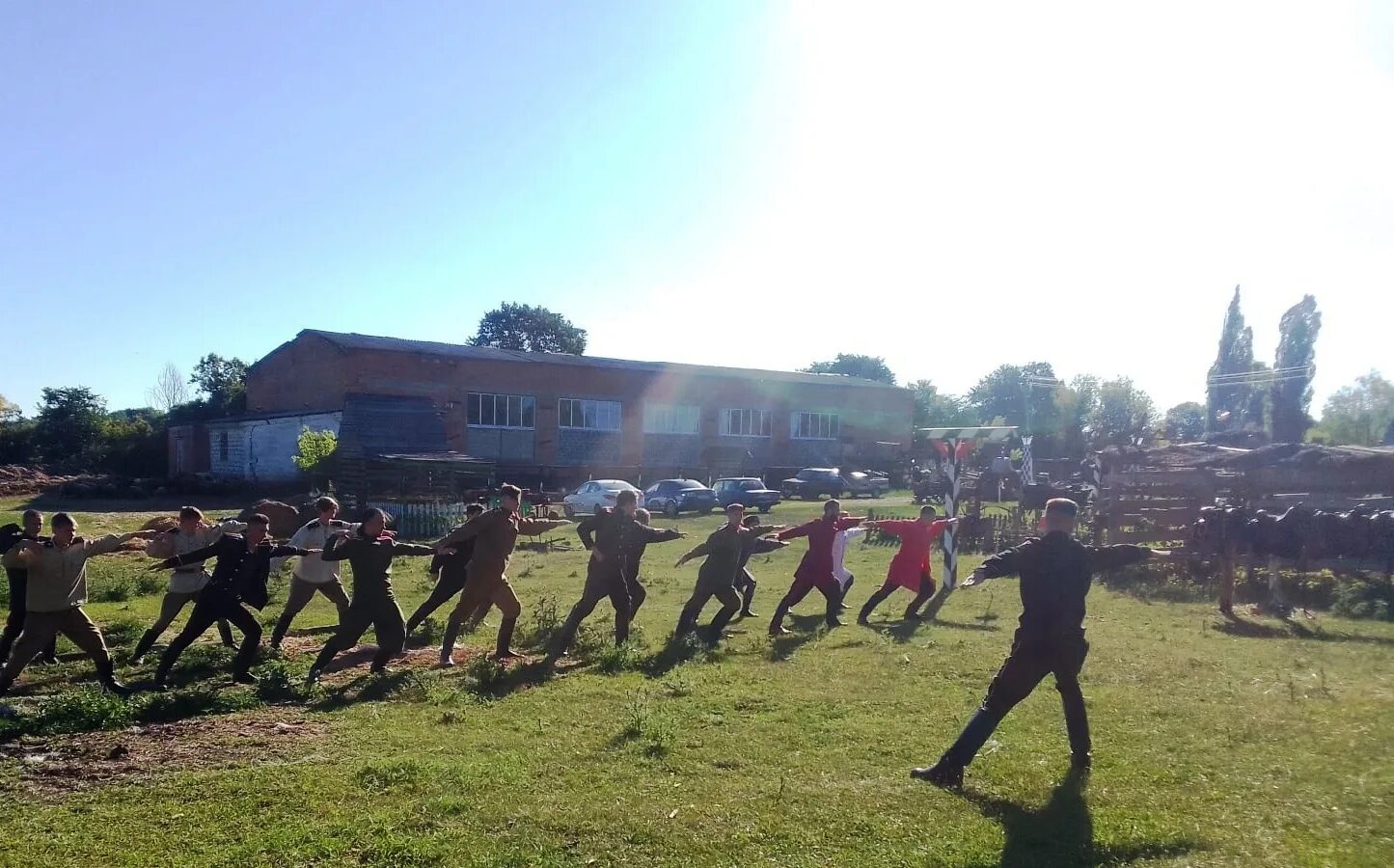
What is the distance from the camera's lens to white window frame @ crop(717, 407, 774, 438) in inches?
2175

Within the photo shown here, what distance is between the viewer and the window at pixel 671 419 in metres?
52.5

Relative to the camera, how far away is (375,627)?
9.73 metres

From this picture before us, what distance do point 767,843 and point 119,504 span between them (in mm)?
40896

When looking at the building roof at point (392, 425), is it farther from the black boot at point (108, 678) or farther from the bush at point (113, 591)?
the black boot at point (108, 678)

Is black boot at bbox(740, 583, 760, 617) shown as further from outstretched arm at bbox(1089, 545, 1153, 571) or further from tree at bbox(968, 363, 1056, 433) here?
tree at bbox(968, 363, 1056, 433)

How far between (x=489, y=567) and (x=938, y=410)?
9767 cm

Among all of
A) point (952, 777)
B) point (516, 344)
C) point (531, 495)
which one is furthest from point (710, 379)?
point (952, 777)

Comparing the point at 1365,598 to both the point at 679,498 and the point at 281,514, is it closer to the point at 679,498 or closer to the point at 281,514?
the point at 281,514

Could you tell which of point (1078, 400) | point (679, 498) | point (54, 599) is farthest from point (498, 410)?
point (1078, 400)

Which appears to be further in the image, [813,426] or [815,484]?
[813,426]

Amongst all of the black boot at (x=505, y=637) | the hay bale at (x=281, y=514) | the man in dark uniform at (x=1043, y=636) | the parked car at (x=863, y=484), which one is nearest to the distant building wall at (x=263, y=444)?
the parked car at (x=863, y=484)

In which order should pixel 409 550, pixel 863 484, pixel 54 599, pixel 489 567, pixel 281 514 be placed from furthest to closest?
pixel 863 484
pixel 281 514
pixel 489 567
pixel 409 550
pixel 54 599

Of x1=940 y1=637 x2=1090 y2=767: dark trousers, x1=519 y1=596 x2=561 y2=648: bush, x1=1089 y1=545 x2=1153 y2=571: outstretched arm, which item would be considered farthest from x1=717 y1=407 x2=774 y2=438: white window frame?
x1=940 y1=637 x2=1090 y2=767: dark trousers

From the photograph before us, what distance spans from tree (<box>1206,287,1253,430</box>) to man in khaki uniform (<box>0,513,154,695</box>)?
67293 mm
